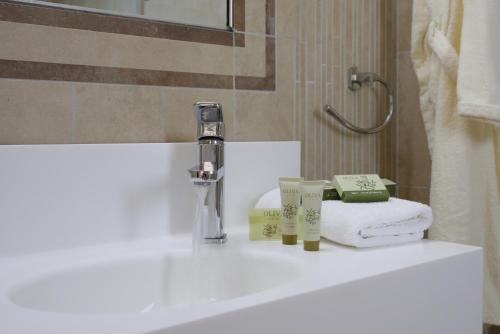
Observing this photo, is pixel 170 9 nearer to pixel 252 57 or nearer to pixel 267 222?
pixel 252 57

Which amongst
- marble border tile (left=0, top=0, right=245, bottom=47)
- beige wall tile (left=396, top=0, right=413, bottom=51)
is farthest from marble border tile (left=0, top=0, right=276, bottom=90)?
beige wall tile (left=396, top=0, right=413, bottom=51)

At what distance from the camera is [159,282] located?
3.19ft

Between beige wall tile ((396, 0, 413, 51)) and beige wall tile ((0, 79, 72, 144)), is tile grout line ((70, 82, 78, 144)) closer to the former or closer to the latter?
beige wall tile ((0, 79, 72, 144))

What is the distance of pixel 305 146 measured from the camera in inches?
55.0

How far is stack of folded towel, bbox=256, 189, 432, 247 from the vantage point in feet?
3.17

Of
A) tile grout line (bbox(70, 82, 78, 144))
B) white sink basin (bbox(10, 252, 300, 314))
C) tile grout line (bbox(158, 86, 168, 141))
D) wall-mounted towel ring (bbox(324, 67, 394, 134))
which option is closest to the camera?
white sink basin (bbox(10, 252, 300, 314))

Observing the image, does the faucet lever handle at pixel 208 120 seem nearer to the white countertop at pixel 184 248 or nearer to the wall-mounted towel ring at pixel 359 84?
the white countertop at pixel 184 248

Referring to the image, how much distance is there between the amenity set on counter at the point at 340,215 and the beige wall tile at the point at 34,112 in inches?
14.7

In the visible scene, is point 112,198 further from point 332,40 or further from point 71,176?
point 332,40

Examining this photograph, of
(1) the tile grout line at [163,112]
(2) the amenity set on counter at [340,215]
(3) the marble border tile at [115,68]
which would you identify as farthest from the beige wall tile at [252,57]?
(2) the amenity set on counter at [340,215]

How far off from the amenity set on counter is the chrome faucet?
0.07 meters

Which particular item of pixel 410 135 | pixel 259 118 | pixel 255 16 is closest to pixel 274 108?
pixel 259 118

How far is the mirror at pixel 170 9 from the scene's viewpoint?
102 cm

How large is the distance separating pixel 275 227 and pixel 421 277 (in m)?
0.29
